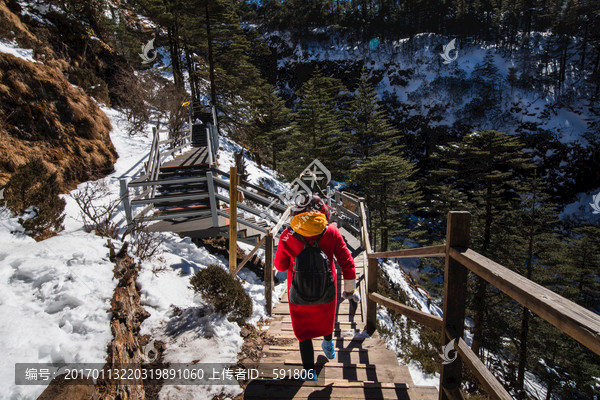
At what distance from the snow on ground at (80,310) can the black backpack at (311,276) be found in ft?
4.56

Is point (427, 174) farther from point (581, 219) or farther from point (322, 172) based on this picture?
point (322, 172)

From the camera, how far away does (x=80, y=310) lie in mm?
2516

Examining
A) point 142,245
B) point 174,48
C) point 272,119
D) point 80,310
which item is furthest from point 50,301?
point 272,119

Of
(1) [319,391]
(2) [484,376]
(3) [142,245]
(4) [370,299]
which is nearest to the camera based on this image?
(2) [484,376]

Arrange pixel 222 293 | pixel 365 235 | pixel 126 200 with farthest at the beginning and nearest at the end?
1. pixel 126 200
2. pixel 365 235
3. pixel 222 293

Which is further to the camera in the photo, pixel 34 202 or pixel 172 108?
pixel 172 108

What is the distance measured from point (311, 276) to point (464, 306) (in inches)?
53.3

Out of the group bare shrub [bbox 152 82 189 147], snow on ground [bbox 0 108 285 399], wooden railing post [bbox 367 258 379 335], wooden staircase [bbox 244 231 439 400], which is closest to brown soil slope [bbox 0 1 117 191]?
snow on ground [bbox 0 108 285 399]

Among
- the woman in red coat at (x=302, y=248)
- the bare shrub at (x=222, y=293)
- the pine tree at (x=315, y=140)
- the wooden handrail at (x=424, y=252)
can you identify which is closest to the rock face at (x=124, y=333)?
the bare shrub at (x=222, y=293)

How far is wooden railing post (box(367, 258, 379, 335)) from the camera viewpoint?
13.3 ft

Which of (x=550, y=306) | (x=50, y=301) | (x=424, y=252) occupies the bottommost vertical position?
(x=50, y=301)

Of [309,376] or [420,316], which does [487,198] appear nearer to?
[420,316]

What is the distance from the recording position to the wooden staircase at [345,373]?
106 inches

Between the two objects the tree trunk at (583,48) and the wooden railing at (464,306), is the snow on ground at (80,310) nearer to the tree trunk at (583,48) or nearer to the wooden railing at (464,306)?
the wooden railing at (464,306)
